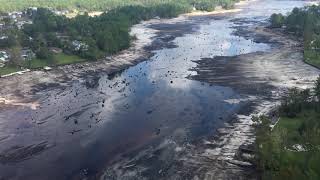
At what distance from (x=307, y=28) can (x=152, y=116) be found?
84201 mm

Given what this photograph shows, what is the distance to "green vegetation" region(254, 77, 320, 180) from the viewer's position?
48.3 metres

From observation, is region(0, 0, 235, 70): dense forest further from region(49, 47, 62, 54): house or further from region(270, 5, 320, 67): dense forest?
region(270, 5, 320, 67): dense forest

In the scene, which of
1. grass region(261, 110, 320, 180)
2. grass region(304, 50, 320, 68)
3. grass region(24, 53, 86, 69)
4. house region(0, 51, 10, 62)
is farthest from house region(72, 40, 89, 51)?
grass region(261, 110, 320, 180)

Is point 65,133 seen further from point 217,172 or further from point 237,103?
point 237,103

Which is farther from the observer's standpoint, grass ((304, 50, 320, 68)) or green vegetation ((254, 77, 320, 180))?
grass ((304, 50, 320, 68))

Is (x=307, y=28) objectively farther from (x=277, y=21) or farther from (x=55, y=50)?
(x=55, y=50)

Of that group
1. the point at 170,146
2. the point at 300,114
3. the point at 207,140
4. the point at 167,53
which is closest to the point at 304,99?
the point at 300,114

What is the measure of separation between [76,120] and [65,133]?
6.20m

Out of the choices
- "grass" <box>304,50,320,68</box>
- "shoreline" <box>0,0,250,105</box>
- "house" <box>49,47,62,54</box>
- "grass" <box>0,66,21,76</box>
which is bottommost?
"shoreline" <box>0,0,250,105</box>

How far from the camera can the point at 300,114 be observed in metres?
78.2

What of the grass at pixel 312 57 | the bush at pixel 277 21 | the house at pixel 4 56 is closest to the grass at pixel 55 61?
the house at pixel 4 56

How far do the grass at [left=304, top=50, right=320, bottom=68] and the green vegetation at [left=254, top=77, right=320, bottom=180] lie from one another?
1442 inches

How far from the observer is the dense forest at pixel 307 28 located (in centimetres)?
12812

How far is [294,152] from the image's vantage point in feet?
200
